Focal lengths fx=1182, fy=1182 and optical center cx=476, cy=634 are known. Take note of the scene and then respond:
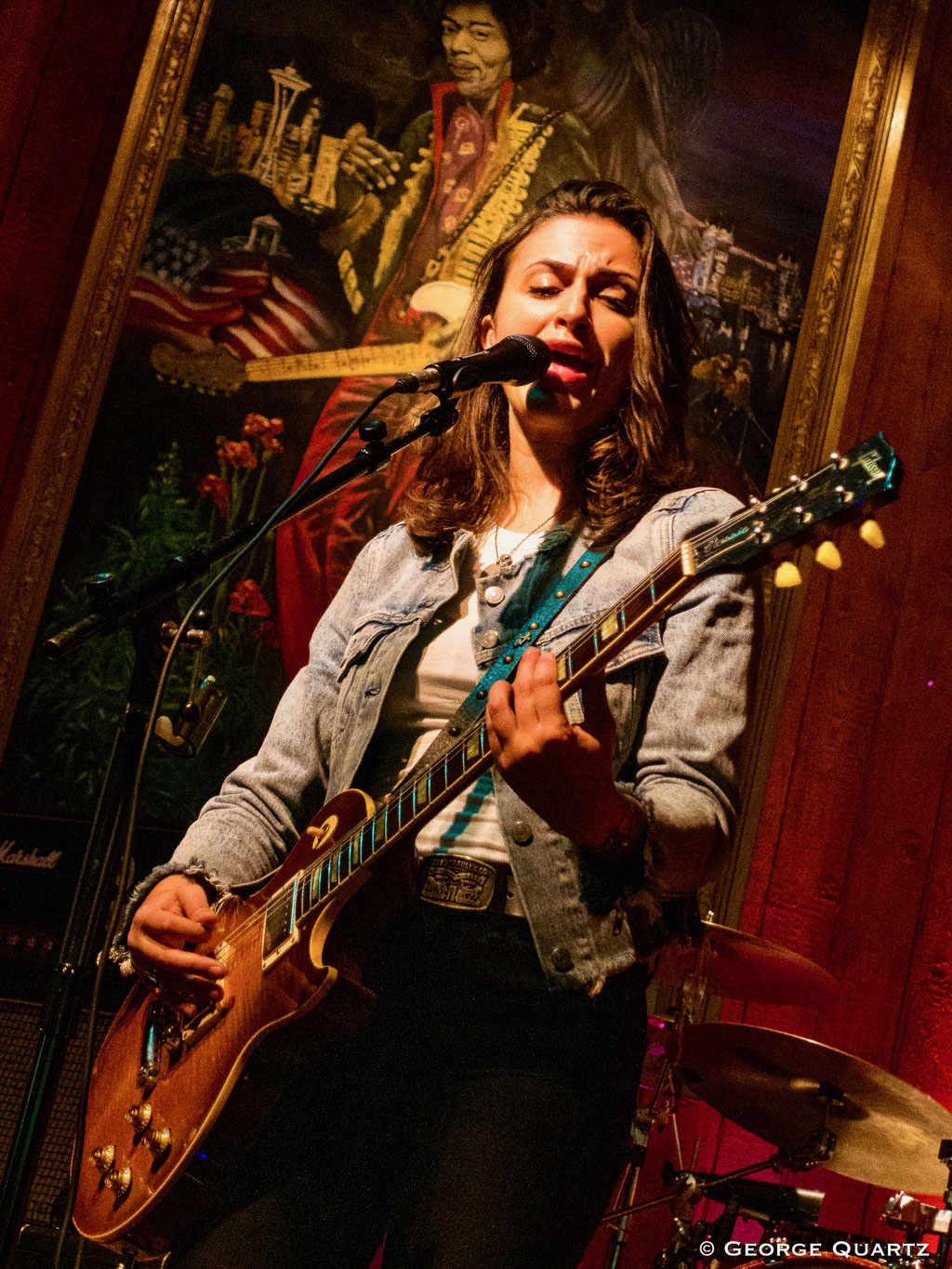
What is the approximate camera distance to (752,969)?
2625mm

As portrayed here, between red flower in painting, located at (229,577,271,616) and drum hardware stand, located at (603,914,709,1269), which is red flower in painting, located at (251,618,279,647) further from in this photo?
drum hardware stand, located at (603,914,709,1269)

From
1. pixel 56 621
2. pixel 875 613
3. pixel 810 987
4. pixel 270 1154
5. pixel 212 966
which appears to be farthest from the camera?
pixel 875 613

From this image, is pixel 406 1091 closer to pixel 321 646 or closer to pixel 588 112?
pixel 321 646

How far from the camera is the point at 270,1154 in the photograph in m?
1.66

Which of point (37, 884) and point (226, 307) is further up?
point (226, 307)

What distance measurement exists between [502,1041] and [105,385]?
2.53m

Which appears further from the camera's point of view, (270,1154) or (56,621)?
(56,621)

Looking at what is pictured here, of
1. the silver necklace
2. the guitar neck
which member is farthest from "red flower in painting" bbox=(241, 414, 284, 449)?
the guitar neck

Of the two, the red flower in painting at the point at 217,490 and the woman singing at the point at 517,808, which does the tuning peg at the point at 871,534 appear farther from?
the red flower in painting at the point at 217,490

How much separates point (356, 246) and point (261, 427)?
646 millimetres

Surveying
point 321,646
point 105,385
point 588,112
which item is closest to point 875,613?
point 588,112

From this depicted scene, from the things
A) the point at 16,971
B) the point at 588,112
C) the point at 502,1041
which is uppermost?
the point at 588,112

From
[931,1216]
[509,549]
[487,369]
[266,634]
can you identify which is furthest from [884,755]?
[487,369]

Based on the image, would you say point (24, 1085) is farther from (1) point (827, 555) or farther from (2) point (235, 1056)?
(1) point (827, 555)
